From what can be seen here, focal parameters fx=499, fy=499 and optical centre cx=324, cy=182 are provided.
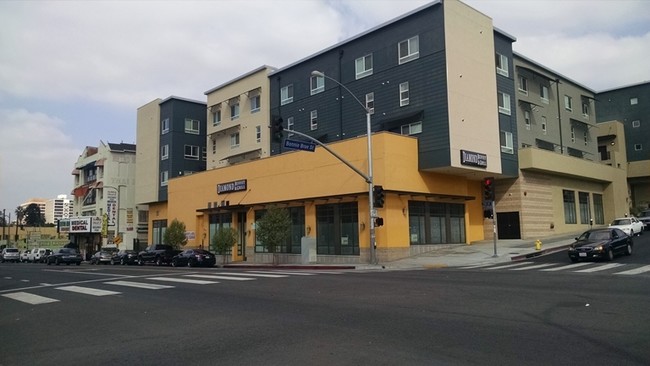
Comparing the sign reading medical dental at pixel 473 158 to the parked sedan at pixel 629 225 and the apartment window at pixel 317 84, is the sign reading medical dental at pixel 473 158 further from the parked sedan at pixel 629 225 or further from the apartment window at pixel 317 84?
the apartment window at pixel 317 84

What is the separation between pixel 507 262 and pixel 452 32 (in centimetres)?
1561

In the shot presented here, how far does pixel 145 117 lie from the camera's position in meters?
59.9

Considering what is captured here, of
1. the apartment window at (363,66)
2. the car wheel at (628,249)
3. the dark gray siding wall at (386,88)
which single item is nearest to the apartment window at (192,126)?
the dark gray siding wall at (386,88)

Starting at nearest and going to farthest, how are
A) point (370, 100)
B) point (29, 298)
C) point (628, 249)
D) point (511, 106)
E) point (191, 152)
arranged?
point (29, 298)
point (628, 249)
point (370, 100)
point (511, 106)
point (191, 152)

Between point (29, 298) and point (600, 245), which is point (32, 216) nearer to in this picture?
point (29, 298)

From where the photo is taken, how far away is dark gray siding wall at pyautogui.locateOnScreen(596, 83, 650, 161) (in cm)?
5800

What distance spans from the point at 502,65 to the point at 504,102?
2825 mm

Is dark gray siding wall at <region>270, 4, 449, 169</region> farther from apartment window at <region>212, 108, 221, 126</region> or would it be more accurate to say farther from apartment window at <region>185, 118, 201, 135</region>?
apartment window at <region>185, 118, 201, 135</region>

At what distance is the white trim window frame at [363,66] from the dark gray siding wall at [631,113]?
34.3 metres

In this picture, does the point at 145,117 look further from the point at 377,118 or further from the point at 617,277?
the point at 617,277

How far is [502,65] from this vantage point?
37.8 meters

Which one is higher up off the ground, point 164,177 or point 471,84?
point 471,84

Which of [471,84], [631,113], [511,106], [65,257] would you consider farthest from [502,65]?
[65,257]

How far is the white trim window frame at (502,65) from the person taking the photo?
37456 millimetres
